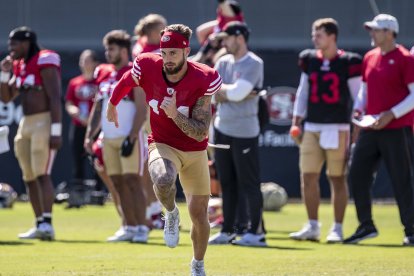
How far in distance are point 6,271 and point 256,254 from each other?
2.76 metres

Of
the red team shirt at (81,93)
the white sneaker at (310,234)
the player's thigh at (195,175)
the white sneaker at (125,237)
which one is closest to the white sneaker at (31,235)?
the white sneaker at (125,237)

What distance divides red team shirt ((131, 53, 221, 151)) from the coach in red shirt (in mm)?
3655

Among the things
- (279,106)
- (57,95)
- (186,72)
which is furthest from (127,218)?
(279,106)

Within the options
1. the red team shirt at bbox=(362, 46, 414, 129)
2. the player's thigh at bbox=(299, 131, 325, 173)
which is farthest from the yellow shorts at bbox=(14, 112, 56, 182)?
the red team shirt at bbox=(362, 46, 414, 129)

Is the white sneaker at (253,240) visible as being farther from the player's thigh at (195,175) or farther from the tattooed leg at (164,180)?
the tattooed leg at (164,180)

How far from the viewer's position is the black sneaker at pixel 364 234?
1300 cm

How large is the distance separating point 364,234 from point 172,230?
4260 mm

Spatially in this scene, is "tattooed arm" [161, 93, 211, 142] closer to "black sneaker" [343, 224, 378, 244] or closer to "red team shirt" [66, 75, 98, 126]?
"black sneaker" [343, 224, 378, 244]

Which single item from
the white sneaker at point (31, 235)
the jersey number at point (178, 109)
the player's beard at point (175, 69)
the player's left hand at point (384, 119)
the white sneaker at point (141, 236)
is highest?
the player's beard at point (175, 69)

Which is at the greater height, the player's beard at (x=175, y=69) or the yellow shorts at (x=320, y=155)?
the player's beard at (x=175, y=69)

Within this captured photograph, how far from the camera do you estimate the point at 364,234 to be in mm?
13008

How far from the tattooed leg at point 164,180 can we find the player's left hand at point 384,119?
3977mm

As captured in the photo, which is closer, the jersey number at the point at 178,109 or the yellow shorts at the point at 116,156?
the jersey number at the point at 178,109

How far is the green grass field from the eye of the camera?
10055 millimetres
